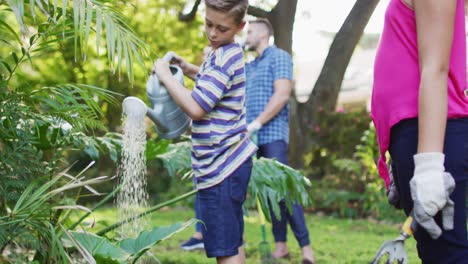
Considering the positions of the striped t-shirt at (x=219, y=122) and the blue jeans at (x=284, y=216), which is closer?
the striped t-shirt at (x=219, y=122)

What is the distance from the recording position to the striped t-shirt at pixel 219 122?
2.68 m

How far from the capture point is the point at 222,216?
106 inches

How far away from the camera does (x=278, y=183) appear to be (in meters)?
3.93

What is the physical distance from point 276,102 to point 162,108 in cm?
180

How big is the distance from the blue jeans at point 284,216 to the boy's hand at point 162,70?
1936 millimetres

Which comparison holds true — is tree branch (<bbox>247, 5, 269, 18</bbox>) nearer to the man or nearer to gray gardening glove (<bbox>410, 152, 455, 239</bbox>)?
the man

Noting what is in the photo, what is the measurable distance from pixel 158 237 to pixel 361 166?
537 cm

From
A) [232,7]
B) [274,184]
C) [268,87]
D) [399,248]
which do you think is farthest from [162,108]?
[268,87]

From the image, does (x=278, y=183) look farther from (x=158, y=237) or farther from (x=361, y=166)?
(x=361, y=166)

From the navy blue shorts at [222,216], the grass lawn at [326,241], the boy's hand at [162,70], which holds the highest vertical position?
the boy's hand at [162,70]

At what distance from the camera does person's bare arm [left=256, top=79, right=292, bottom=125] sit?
452 cm

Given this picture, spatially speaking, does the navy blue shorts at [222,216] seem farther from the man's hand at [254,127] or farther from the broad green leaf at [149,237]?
the man's hand at [254,127]

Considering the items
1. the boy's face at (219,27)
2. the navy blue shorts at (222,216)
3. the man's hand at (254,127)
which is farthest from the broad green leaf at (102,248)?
the man's hand at (254,127)

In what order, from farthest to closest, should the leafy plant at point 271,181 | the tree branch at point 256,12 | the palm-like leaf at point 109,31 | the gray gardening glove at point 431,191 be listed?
the tree branch at point 256,12, the leafy plant at point 271,181, the palm-like leaf at point 109,31, the gray gardening glove at point 431,191
